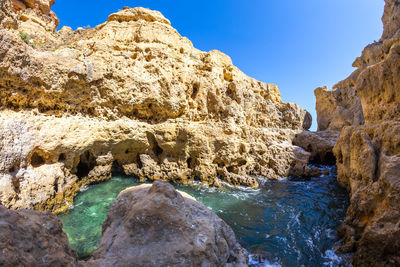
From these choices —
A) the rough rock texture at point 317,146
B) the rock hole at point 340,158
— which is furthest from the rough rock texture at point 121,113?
the rock hole at point 340,158

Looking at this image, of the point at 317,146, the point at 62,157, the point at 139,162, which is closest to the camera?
the point at 62,157

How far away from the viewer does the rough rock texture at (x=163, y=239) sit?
9.19ft

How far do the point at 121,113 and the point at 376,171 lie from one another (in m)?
12.4

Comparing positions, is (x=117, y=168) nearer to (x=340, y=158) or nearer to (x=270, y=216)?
(x=270, y=216)

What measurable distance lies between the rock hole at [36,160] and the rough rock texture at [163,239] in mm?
7115

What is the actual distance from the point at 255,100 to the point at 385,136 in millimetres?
12096

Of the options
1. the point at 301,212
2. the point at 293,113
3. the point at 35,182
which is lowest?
the point at 35,182

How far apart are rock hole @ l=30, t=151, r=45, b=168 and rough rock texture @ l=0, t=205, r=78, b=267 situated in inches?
305

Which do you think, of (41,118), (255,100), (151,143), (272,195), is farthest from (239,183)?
(41,118)

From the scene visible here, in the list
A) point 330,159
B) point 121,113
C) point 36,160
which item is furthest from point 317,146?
point 36,160

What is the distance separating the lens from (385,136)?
6.16 meters

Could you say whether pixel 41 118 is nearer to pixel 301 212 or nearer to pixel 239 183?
pixel 239 183

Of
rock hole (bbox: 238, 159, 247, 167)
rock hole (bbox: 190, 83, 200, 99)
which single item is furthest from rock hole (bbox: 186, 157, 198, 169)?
rock hole (bbox: 190, 83, 200, 99)

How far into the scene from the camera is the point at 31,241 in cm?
199
